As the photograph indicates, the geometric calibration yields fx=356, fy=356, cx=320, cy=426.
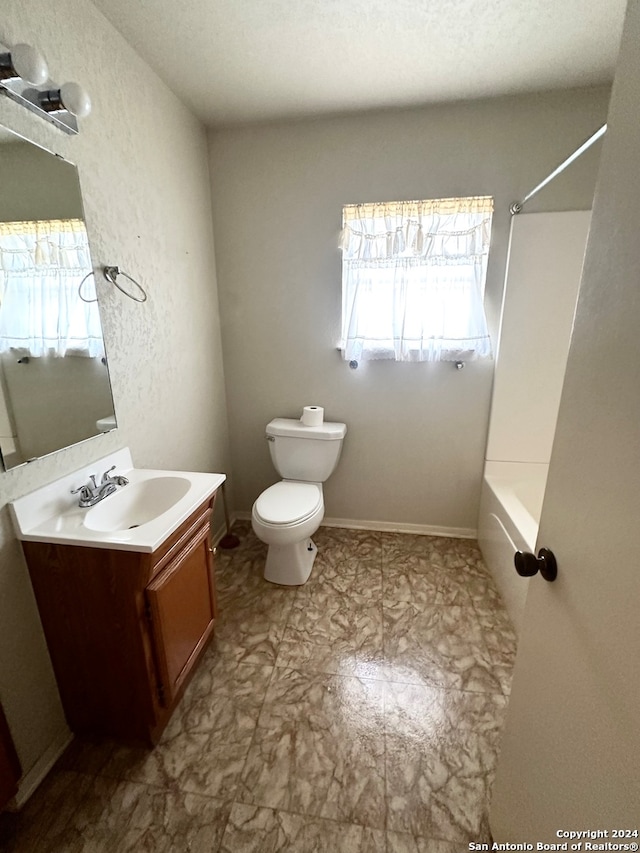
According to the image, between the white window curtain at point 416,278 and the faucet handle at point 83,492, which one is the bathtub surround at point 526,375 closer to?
the white window curtain at point 416,278

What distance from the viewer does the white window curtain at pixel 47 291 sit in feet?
3.56

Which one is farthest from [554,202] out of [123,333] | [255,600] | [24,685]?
[24,685]

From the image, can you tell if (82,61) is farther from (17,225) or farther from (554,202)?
(554,202)

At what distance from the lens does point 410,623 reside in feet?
5.81

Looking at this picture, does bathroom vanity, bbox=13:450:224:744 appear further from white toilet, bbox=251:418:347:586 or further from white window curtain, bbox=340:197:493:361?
white window curtain, bbox=340:197:493:361

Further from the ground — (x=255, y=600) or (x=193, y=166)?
(x=193, y=166)

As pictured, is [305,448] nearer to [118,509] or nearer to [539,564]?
[118,509]

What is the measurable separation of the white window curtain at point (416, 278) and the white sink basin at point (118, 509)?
1266 mm

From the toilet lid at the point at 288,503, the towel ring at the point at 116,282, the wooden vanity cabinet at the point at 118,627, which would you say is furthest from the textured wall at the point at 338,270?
the wooden vanity cabinet at the point at 118,627

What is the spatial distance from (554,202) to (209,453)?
239 cm

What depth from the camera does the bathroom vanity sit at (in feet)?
3.52

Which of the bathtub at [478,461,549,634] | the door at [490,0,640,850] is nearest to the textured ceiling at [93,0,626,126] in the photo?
the door at [490,0,640,850]

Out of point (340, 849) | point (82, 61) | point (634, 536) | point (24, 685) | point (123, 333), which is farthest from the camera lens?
point (123, 333)

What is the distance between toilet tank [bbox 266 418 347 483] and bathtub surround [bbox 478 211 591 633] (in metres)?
0.98
